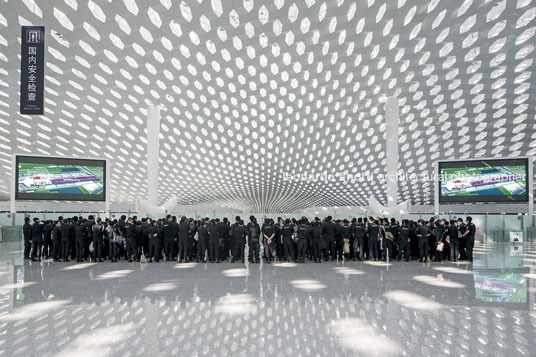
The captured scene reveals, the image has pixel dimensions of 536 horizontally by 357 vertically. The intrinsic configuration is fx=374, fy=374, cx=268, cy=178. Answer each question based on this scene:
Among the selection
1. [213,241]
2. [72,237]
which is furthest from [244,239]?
[72,237]

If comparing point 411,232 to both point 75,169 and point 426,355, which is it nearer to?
point 426,355

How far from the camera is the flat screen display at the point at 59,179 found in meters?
15.6

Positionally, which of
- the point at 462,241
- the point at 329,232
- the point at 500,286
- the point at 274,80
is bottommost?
the point at 500,286

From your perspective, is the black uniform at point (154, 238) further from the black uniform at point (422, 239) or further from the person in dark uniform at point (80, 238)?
the black uniform at point (422, 239)

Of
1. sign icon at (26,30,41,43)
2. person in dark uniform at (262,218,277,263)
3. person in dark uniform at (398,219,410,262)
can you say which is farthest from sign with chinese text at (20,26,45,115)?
person in dark uniform at (398,219,410,262)

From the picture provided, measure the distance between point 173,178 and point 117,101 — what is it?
17.1 metres

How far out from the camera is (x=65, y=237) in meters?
12.6

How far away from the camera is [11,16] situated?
1340cm

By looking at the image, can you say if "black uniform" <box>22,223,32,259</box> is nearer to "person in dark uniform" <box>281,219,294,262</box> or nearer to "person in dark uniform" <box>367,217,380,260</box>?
"person in dark uniform" <box>281,219,294,262</box>

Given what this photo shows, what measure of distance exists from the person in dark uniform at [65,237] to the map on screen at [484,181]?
1635cm

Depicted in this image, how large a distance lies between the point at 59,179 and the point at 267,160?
20537 millimetres

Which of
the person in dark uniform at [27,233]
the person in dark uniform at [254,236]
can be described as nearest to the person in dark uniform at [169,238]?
the person in dark uniform at [254,236]

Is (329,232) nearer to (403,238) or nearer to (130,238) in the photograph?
(403,238)

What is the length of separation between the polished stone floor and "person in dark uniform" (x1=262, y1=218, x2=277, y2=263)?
221 cm
